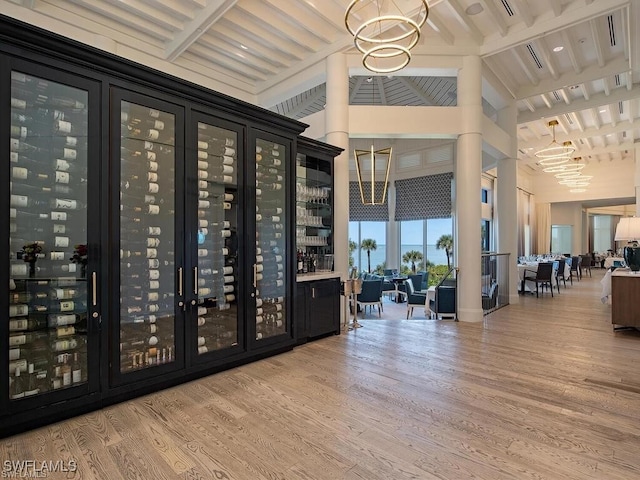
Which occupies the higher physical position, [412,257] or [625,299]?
[412,257]

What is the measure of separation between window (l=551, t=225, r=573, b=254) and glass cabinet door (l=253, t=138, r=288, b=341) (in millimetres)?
18697

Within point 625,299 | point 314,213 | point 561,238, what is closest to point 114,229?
point 314,213

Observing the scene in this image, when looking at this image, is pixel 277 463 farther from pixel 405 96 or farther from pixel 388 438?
pixel 405 96

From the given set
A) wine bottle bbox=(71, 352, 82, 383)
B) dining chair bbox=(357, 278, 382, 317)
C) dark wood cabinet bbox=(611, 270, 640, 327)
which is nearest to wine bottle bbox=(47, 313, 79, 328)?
wine bottle bbox=(71, 352, 82, 383)

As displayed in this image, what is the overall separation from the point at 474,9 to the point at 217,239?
534 cm

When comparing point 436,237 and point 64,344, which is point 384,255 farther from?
point 64,344

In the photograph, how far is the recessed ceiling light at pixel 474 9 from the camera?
564cm

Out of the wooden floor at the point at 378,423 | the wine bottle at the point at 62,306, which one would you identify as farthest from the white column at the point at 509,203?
the wine bottle at the point at 62,306

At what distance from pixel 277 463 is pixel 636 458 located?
230 centimetres

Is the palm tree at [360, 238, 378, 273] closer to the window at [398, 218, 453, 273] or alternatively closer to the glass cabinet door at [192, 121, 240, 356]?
the window at [398, 218, 453, 273]

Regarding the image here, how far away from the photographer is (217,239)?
4.04 m

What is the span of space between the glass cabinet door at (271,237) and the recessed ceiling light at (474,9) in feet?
12.6

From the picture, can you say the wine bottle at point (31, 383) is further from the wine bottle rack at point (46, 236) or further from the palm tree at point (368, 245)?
the palm tree at point (368, 245)

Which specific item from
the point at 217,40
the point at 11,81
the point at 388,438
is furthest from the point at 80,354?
the point at 217,40
